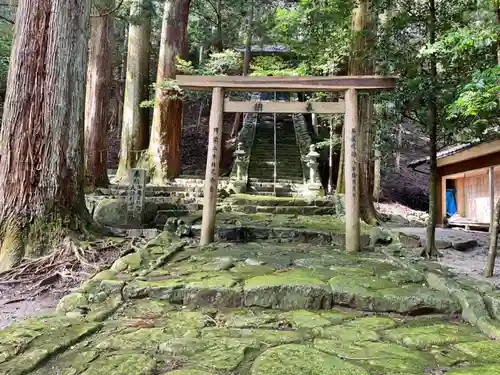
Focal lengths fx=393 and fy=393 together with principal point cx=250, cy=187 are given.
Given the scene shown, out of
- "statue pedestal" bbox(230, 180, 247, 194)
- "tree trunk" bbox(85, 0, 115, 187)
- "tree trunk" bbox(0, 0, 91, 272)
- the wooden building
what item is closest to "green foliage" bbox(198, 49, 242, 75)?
"tree trunk" bbox(85, 0, 115, 187)

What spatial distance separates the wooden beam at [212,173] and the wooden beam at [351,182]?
6.28 ft

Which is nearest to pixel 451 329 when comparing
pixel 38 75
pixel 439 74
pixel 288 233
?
pixel 288 233

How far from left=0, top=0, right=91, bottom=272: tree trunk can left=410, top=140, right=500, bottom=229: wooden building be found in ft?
31.9

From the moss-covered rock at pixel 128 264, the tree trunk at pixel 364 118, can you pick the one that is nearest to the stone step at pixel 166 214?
the moss-covered rock at pixel 128 264

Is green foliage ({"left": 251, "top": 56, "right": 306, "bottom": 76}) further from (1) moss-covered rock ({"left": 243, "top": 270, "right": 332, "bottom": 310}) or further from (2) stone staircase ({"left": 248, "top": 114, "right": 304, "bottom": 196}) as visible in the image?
(1) moss-covered rock ({"left": 243, "top": 270, "right": 332, "bottom": 310})

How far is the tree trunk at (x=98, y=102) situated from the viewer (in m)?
10.6

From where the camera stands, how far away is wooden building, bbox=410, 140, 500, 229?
36.2 feet

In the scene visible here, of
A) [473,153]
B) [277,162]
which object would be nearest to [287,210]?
[473,153]

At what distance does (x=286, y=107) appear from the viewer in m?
6.02

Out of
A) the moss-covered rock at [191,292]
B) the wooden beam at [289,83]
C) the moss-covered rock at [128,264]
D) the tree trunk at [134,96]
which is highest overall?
the tree trunk at [134,96]

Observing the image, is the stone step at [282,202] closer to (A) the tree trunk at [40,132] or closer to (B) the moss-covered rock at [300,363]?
(A) the tree trunk at [40,132]

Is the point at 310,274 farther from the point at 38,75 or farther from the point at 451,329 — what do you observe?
the point at 38,75

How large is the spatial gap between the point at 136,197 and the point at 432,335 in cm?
551

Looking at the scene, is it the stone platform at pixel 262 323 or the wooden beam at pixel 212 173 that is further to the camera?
the wooden beam at pixel 212 173
